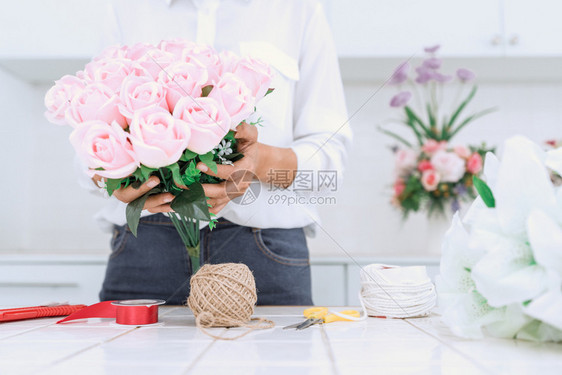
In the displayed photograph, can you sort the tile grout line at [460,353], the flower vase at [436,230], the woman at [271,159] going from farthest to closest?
1. the flower vase at [436,230]
2. the woman at [271,159]
3. the tile grout line at [460,353]

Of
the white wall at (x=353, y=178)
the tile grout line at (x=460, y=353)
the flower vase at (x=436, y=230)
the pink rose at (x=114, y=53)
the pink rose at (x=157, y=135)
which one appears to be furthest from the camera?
the white wall at (x=353, y=178)

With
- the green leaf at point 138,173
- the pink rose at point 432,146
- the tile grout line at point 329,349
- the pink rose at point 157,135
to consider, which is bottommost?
the tile grout line at point 329,349

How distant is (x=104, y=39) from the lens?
110 centimetres

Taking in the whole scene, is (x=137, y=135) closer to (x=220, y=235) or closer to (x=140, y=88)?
(x=140, y=88)

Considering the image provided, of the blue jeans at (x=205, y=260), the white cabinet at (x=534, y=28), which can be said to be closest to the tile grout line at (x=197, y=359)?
the blue jeans at (x=205, y=260)

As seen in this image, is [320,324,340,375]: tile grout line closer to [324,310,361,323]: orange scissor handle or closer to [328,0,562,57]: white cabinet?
[324,310,361,323]: orange scissor handle

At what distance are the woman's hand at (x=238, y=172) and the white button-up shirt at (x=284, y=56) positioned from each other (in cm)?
22

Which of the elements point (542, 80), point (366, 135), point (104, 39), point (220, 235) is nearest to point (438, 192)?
point (366, 135)

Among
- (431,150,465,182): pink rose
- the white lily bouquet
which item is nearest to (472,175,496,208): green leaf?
the white lily bouquet

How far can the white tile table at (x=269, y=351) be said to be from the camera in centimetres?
42

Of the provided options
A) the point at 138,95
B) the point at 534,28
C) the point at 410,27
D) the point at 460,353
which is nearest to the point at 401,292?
the point at 460,353

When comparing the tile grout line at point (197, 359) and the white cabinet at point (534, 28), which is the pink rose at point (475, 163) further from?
the tile grout line at point (197, 359)

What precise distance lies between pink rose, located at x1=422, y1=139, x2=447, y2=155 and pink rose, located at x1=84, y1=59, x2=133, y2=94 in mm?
1250

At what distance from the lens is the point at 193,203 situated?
24.6 inches
